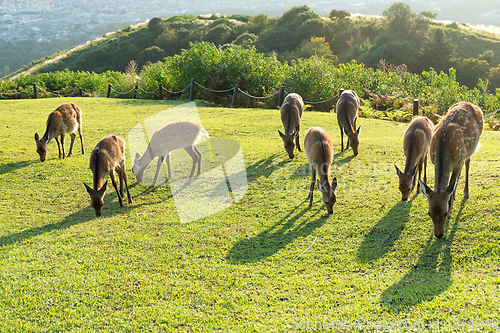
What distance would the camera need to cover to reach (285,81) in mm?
17922

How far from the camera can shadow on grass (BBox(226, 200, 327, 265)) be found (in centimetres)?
533

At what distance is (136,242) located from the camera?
5781mm

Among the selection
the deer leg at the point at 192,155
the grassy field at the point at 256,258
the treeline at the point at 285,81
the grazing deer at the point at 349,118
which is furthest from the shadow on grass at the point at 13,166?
the treeline at the point at 285,81

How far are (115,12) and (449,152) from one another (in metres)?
188

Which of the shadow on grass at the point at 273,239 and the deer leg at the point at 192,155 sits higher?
the deer leg at the point at 192,155

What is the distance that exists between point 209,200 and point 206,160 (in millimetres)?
2447

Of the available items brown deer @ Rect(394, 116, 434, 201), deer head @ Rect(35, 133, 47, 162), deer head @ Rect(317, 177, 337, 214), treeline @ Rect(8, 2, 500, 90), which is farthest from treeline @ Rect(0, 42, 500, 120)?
treeline @ Rect(8, 2, 500, 90)

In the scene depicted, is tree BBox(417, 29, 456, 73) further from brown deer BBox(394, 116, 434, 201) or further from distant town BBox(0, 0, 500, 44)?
distant town BBox(0, 0, 500, 44)

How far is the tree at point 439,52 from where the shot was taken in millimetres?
43062

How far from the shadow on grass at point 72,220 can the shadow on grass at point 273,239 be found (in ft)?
9.35

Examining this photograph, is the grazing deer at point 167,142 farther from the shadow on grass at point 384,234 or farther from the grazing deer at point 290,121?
the shadow on grass at point 384,234

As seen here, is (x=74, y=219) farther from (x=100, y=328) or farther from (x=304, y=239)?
(x=304, y=239)

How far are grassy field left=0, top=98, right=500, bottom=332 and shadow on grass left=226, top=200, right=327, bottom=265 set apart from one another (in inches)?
1.1

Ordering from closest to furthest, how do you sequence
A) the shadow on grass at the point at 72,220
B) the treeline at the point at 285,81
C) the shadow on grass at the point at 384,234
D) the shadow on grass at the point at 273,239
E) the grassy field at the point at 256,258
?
the grassy field at the point at 256,258 → the shadow on grass at the point at 384,234 → the shadow on grass at the point at 273,239 → the shadow on grass at the point at 72,220 → the treeline at the point at 285,81
